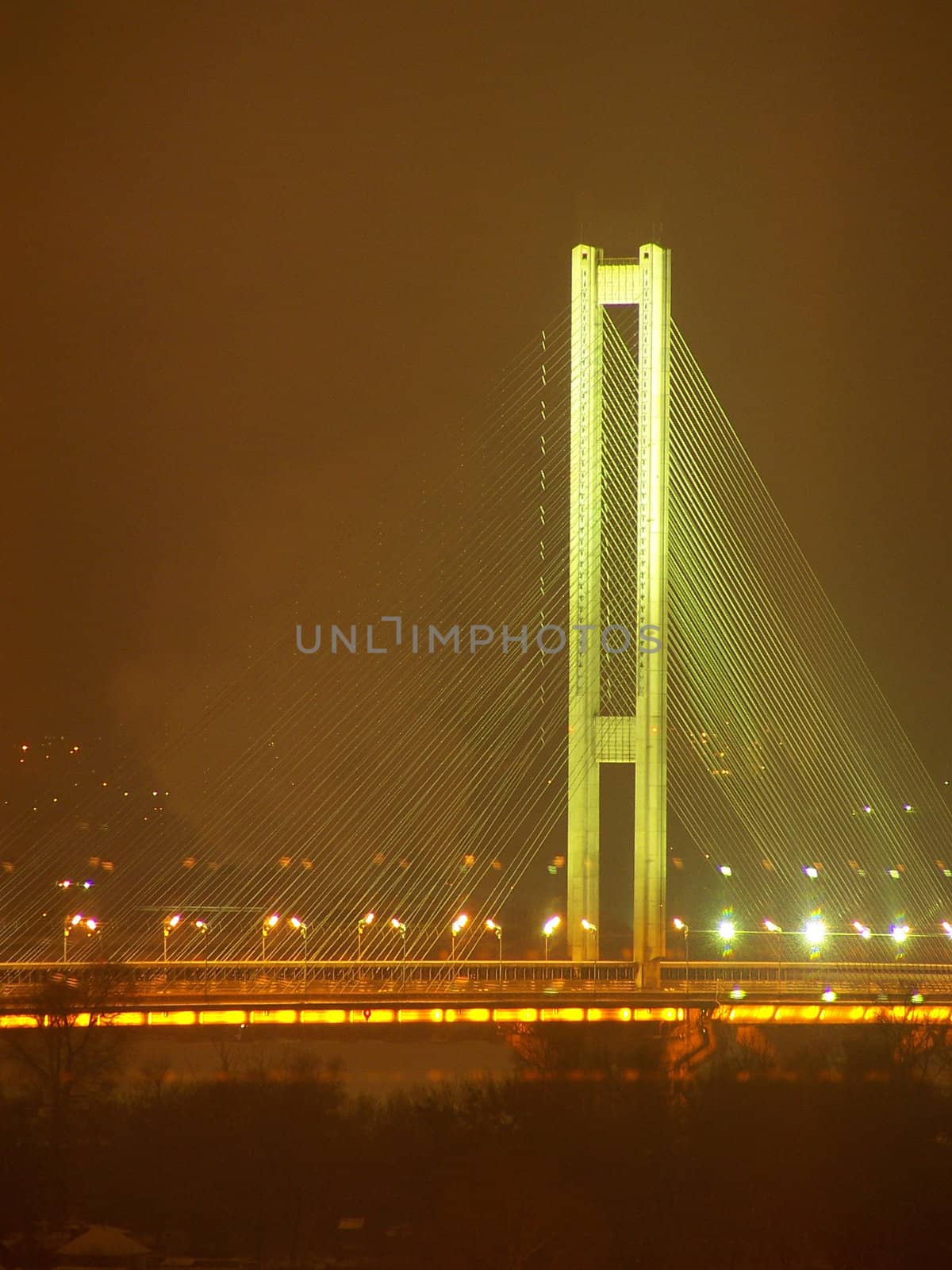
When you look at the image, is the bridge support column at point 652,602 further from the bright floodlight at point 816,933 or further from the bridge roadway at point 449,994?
the bright floodlight at point 816,933

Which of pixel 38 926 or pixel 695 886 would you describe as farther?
pixel 695 886

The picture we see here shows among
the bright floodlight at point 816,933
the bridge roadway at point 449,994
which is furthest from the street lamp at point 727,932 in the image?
the bright floodlight at point 816,933

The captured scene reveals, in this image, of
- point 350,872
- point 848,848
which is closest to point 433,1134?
point 350,872

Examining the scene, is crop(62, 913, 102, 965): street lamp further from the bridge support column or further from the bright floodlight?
the bright floodlight

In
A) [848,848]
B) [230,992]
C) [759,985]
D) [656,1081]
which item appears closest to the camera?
[656,1081]

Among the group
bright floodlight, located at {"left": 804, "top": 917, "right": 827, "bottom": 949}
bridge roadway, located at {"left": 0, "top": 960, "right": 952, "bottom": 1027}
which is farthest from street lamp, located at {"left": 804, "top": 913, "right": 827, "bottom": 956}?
bridge roadway, located at {"left": 0, "top": 960, "right": 952, "bottom": 1027}

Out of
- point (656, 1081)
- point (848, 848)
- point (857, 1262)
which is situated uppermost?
point (848, 848)

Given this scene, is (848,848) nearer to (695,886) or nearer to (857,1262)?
(695,886)

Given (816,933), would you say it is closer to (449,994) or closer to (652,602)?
(652,602)
